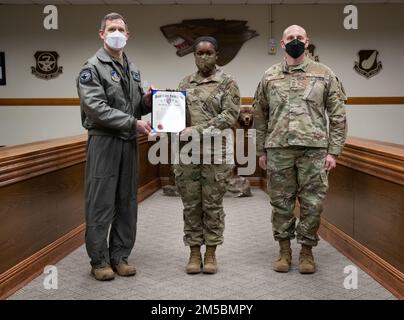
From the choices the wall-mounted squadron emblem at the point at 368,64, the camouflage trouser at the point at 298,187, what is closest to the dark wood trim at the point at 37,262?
the camouflage trouser at the point at 298,187

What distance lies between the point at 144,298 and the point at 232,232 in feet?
5.25

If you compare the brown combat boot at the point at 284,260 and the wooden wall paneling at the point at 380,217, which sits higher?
the wooden wall paneling at the point at 380,217

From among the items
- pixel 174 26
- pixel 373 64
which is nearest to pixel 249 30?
pixel 174 26

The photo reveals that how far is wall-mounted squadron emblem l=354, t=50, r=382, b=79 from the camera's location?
7.08 meters

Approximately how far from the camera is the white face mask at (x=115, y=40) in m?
2.76

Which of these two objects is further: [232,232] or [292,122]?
[232,232]

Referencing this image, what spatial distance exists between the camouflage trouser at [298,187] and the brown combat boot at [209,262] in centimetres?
42

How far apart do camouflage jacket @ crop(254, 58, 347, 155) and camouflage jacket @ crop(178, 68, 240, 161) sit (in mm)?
262

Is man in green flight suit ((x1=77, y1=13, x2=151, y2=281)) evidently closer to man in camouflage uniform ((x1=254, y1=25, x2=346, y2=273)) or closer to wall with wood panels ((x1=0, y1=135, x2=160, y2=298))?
wall with wood panels ((x1=0, y1=135, x2=160, y2=298))

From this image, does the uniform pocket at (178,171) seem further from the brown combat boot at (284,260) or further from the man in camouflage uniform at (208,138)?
the brown combat boot at (284,260)

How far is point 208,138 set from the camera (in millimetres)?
2930

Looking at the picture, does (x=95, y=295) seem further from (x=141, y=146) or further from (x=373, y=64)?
(x=373, y=64)

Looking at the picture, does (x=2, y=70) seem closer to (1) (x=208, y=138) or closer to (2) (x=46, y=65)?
(2) (x=46, y=65)

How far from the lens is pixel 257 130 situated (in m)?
3.10
